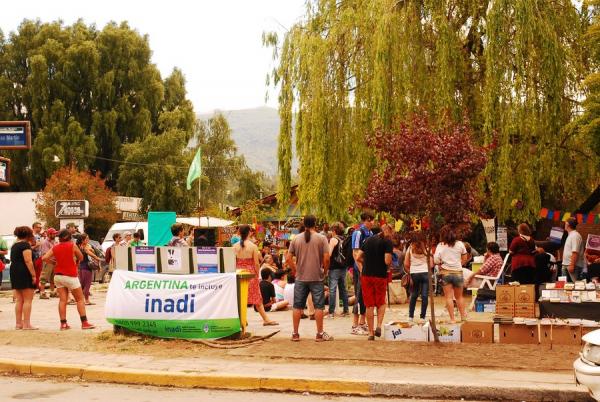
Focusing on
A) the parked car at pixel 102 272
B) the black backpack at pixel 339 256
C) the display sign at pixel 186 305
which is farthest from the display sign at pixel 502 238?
the parked car at pixel 102 272

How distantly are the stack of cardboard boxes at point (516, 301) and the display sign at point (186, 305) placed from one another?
4599 millimetres

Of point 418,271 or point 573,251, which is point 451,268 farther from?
point 573,251

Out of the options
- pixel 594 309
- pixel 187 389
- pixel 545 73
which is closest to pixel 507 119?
pixel 545 73

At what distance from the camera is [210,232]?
34438 millimetres

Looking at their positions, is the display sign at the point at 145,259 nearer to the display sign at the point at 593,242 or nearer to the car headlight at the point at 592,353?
the car headlight at the point at 592,353

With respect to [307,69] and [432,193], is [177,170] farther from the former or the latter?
[432,193]

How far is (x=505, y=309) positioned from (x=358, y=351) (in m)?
3.91

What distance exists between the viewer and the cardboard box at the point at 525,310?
561 inches

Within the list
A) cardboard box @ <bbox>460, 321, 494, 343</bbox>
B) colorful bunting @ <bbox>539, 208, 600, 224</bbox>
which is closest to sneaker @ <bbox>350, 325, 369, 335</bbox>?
cardboard box @ <bbox>460, 321, 494, 343</bbox>

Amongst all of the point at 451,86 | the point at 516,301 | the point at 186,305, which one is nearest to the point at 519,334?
the point at 516,301

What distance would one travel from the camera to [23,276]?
14.6 metres

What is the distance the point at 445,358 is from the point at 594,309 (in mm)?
3468

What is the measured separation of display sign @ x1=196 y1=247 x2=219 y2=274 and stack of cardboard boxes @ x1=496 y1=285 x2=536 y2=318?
483 cm

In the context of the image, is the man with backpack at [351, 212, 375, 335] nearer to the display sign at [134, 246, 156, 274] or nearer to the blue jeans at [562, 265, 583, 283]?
the display sign at [134, 246, 156, 274]
